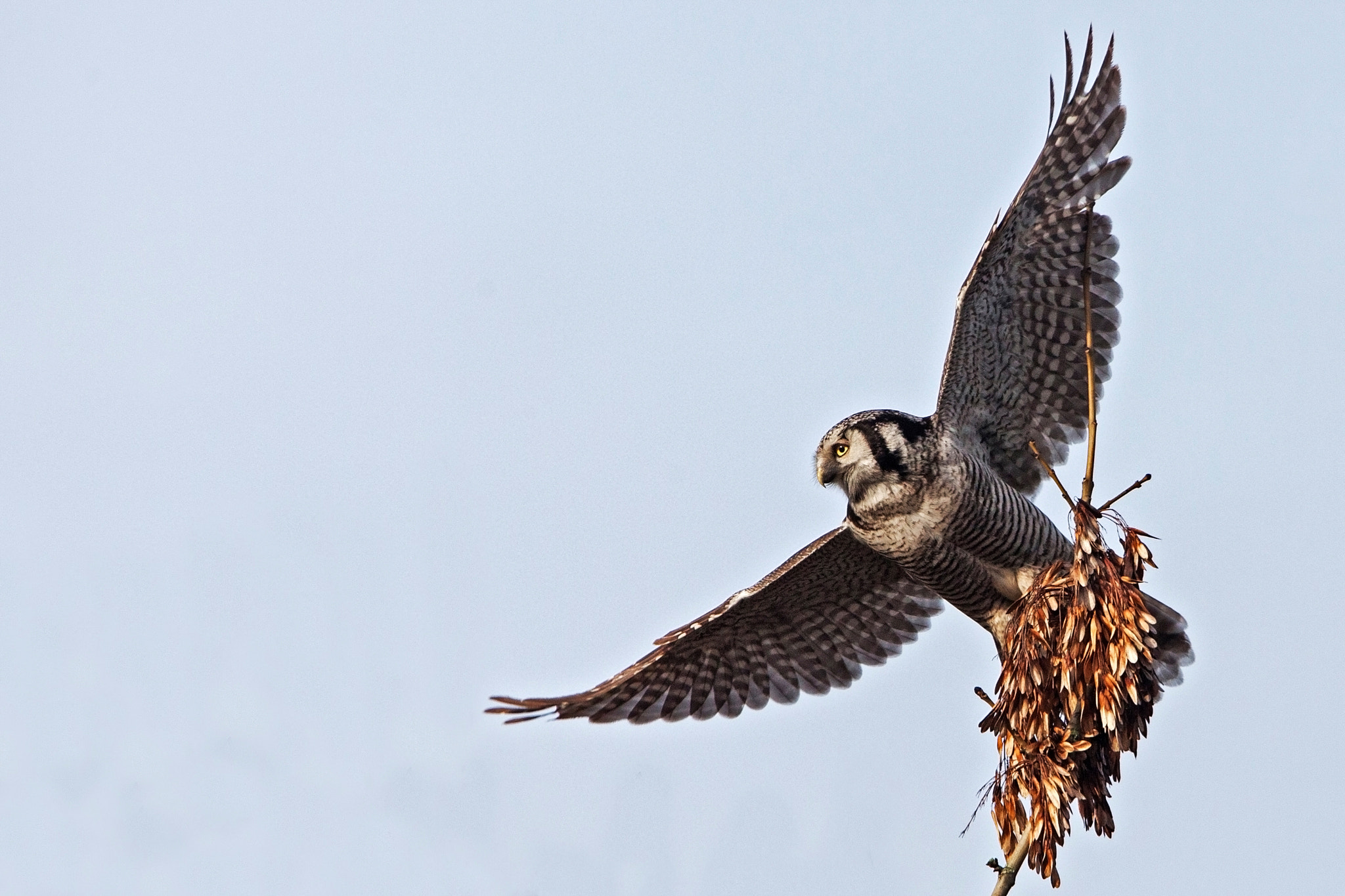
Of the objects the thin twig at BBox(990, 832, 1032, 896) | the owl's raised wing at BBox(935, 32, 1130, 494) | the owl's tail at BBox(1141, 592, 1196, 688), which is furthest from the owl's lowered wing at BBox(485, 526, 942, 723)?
the thin twig at BBox(990, 832, 1032, 896)

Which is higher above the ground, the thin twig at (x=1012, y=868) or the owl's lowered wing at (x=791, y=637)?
the owl's lowered wing at (x=791, y=637)

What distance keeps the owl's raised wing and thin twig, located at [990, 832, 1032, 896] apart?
3471 mm

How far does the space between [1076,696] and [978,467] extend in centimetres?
265

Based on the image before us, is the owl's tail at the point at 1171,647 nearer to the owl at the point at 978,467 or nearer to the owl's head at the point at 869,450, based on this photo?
the owl at the point at 978,467

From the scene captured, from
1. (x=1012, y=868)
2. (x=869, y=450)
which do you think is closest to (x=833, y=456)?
(x=869, y=450)

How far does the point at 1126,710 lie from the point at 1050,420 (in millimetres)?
3270

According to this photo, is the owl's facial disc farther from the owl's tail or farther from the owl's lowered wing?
the owl's tail

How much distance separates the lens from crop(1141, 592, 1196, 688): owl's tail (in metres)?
8.64

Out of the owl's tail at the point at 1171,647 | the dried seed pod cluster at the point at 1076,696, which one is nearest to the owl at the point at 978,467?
the owl's tail at the point at 1171,647

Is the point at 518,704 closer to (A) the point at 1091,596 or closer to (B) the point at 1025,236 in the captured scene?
(A) the point at 1091,596

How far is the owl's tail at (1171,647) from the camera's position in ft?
28.3

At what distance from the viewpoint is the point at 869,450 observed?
8750 millimetres

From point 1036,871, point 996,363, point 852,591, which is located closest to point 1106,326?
point 996,363

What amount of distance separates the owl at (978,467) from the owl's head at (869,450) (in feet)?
0.03
